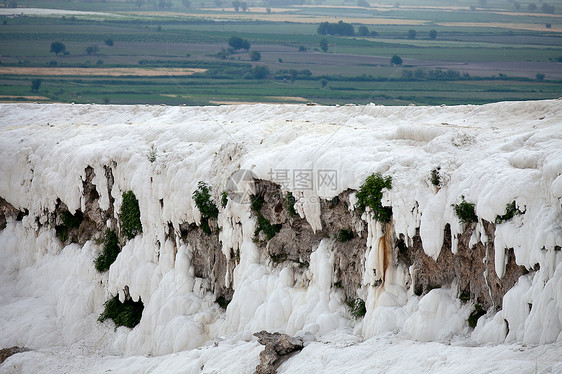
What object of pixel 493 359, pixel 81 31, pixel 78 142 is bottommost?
pixel 493 359

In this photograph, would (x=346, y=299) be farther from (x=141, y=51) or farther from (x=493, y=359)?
(x=141, y=51)

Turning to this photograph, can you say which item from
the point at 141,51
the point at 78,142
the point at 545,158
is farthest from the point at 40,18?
the point at 545,158

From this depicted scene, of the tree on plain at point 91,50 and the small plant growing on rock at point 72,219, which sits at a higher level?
the tree on plain at point 91,50

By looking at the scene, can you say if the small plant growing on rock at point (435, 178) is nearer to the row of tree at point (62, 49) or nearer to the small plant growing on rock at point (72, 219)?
the small plant growing on rock at point (72, 219)

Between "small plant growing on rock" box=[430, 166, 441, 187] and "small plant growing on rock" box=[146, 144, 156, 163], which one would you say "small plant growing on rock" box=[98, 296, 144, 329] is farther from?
"small plant growing on rock" box=[430, 166, 441, 187]

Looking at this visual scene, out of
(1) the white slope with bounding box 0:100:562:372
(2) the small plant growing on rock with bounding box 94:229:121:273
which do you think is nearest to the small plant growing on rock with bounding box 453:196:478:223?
(1) the white slope with bounding box 0:100:562:372

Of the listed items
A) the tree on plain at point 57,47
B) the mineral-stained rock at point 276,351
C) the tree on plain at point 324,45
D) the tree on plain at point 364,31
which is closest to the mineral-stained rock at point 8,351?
the mineral-stained rock at point 276,351
